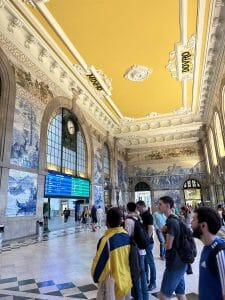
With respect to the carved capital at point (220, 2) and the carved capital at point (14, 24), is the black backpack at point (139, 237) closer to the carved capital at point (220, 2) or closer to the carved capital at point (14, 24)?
the carved capital at point (220, 2)

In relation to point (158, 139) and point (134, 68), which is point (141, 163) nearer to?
point (158, 139)

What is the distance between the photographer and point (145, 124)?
20234 millimetres

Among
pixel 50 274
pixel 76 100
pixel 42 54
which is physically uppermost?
pixel 42 54

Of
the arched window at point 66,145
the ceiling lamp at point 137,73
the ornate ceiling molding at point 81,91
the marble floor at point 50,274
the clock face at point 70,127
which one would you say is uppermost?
the ceiling lamp at point 137,73

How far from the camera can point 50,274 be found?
4.31 m

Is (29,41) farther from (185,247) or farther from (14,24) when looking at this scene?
(185,247)

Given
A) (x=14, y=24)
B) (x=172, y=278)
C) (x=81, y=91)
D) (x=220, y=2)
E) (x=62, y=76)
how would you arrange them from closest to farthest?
(x=172, y=278) → (x=220, y=2) → (x=14, y=24) → (x=62, y=76) → (x=81, y=91)

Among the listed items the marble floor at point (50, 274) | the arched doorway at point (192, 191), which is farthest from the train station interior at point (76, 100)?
the arched doorway at point (192, 191)

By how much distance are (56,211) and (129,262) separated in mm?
13827

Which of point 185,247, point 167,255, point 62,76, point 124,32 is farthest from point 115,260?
point 62,76

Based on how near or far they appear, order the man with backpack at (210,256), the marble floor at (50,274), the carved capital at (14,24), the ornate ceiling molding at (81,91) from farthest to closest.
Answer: the ornate ceiling molding at (81,91)
the carved capital at (14,24)
the marble floor at (50,274)
the man with backpack at (210,256)

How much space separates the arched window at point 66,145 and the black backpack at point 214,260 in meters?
11.3

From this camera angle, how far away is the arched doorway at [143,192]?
23.9m

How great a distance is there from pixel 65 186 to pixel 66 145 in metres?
2.65
